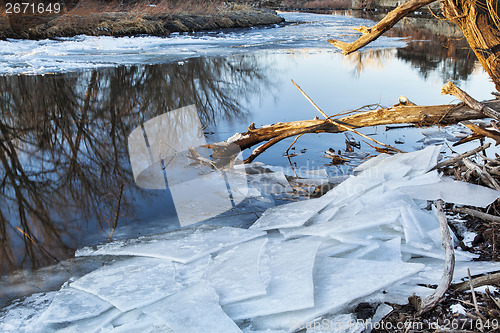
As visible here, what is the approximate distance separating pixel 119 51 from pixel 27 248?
9046mm

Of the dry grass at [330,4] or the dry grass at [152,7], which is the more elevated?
the dry grass at [330,4]

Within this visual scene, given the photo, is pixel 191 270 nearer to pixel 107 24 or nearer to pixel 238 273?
pixel 238 273

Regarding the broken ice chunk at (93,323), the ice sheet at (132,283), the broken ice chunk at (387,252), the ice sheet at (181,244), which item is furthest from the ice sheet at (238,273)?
the broken ice chunk at (387,252)

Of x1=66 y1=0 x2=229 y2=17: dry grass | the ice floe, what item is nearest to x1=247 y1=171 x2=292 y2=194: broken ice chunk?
the ice floe

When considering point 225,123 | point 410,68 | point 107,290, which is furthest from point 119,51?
point 107,290

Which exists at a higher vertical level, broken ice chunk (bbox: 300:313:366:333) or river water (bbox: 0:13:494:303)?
river water (bbox: 0:13:494:303)

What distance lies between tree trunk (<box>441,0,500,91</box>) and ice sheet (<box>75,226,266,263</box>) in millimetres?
2583

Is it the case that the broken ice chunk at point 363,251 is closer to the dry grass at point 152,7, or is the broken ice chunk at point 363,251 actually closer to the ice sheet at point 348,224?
the ice sheet at point 348,224

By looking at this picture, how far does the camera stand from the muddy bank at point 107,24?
489 inches

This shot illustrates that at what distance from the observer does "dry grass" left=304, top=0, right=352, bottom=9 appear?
33303mm

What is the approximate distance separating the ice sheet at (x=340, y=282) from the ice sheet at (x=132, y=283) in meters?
0.56

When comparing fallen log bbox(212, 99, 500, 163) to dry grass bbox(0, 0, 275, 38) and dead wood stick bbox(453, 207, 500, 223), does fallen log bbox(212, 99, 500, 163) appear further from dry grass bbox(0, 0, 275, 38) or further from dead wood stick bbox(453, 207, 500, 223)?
dry grass bbox(0, 0, 275, 38)

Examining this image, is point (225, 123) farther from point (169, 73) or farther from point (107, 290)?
point (107, 290)

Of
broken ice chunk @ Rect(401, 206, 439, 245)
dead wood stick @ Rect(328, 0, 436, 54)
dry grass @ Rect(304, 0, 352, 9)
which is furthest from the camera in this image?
dry grass @ Rect(304, 0, 352, 9)
